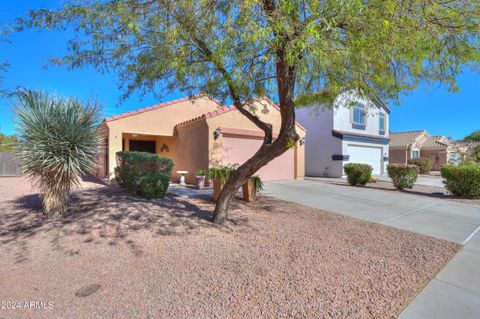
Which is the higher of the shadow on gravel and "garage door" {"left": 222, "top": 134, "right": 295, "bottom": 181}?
"garage door" {"left": 222, "top": 134, "right": 295, "bottom": 181}

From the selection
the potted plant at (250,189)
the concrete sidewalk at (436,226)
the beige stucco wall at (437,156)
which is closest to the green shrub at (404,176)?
the concrete sidewalk at (436,226)

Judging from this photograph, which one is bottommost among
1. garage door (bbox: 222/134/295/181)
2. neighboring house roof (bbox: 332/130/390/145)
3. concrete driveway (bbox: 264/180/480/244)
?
concrete driveway (bbox: 264/180/480/244)

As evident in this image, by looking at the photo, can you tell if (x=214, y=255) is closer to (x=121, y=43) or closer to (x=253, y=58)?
(x=253, y=58)

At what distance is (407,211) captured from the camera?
290 inches

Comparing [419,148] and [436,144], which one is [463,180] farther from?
[436,144]

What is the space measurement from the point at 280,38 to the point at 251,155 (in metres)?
9.99

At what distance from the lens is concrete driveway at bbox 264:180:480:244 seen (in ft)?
18.7

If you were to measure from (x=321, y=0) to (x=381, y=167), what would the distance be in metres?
21.9

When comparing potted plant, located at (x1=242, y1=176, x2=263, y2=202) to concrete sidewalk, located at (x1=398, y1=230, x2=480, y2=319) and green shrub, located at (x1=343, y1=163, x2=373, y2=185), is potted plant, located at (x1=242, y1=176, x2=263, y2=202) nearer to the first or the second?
concrete sidewalk, located at (x1=398, y1=230, x2=480, y2=319)

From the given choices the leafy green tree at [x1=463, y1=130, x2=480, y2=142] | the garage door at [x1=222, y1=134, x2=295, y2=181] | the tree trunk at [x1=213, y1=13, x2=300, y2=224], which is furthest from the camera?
the leafy green tree at [x1=463, y1=130, x2=480, y2=142]

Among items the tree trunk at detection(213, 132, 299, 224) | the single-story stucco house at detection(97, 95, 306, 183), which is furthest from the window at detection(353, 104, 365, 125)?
the tree trunk at detection(213, 132, 299, 224)

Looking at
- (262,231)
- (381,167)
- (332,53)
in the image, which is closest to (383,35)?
(332,53)

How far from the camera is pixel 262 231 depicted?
5.21 metres

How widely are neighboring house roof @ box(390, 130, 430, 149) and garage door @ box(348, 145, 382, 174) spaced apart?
24.3 feet
